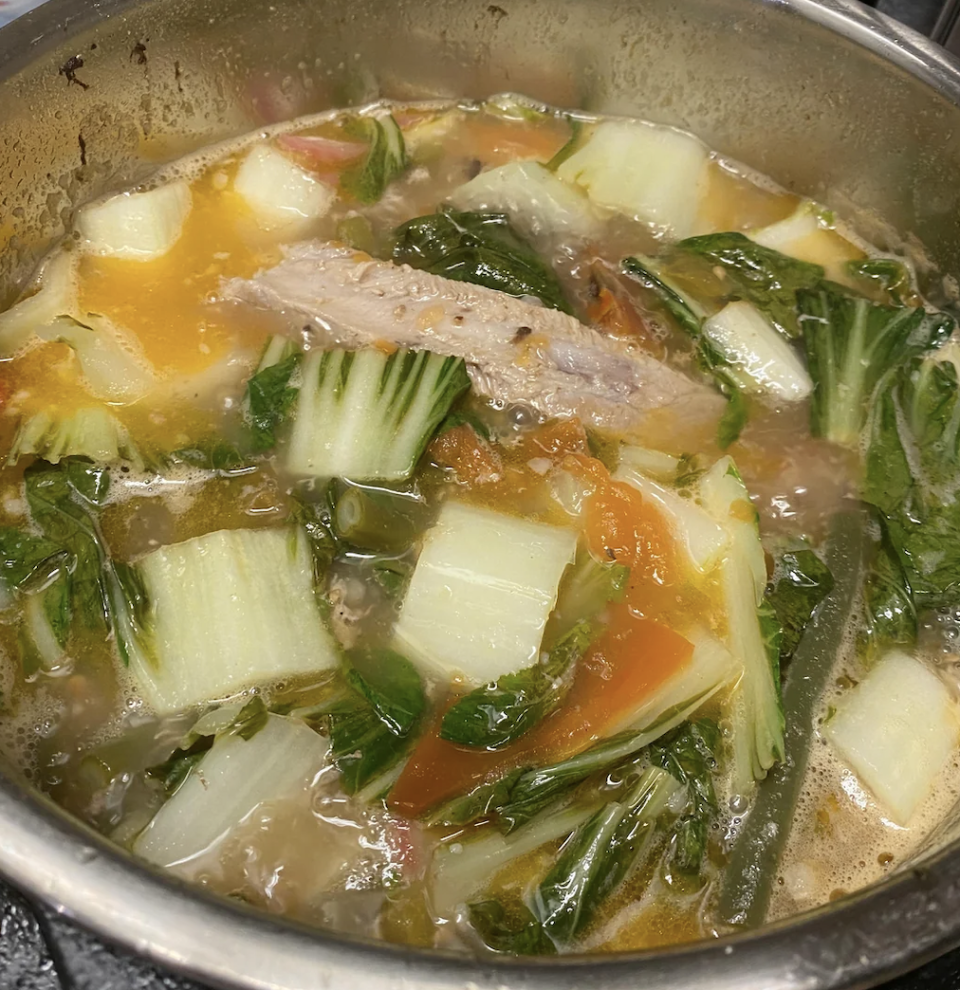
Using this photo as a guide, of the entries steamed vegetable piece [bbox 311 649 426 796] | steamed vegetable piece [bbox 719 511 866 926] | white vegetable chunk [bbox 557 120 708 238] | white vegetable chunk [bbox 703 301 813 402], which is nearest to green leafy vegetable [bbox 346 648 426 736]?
steamed vegetable piece [bbox 311 649 426 796]

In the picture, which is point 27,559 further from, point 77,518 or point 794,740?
point 794,740

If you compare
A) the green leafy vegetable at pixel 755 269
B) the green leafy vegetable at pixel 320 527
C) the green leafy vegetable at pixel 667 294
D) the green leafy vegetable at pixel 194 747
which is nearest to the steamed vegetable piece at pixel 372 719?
the green leafy vegetable at pixel 194 747

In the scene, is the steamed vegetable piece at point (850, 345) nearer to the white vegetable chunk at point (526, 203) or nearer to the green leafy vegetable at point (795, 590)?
the green leafy vegetable at point (795, 590)

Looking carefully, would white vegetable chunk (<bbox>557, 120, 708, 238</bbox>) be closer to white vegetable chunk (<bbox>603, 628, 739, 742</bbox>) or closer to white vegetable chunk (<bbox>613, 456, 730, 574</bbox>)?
white vegetable chunk (<bbox>613, 456, 730, 574</bbox>)

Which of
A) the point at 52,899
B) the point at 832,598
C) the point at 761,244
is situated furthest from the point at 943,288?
the point at 52,899

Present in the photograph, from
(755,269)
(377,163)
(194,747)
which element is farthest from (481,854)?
(377,163)
